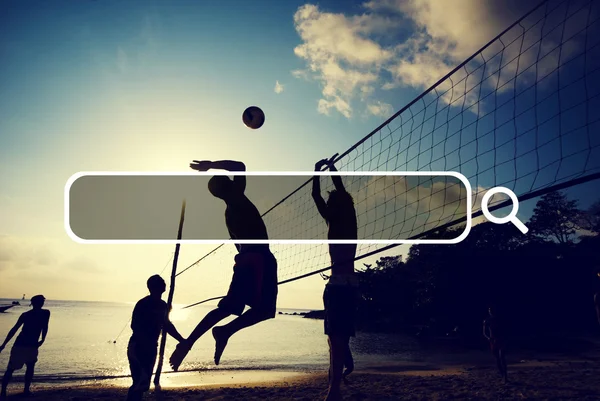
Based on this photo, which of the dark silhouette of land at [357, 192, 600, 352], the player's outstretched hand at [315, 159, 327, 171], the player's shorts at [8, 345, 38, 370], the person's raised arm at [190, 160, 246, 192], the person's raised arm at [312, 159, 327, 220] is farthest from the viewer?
the dark silhouette of land at [357, 192, 600, 352]

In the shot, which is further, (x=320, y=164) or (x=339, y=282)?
(x=320, y=164)

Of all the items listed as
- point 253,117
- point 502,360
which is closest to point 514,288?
point 502,360

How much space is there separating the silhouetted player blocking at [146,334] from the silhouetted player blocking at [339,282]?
1.77m

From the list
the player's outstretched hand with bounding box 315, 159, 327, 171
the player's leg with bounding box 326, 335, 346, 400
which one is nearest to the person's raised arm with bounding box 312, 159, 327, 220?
the player's outstretched hand with bounding box 315, 159, 327, 171

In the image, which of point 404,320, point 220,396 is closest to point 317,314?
point 404,320

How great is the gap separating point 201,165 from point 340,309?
219 cm

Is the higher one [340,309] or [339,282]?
[339,282]

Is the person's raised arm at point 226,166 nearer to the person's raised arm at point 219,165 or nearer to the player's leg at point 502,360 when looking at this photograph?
the person's raised arm at point 219,165

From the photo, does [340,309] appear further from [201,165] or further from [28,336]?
[28,336]

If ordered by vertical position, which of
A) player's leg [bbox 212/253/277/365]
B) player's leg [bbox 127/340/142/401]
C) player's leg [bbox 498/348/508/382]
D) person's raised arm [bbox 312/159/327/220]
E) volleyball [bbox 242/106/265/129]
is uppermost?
volleyball [bbox 242/106/265/129]

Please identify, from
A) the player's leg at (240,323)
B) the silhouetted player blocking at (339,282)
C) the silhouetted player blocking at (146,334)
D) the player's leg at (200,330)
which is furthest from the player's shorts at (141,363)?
the silhouetted player blocking at (339,282)

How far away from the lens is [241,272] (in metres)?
3.48

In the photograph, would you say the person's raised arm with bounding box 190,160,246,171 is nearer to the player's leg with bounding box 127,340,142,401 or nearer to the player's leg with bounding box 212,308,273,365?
the player's leg with bounding box 212,308,273,365

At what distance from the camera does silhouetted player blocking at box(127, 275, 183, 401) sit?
456 centimetres
